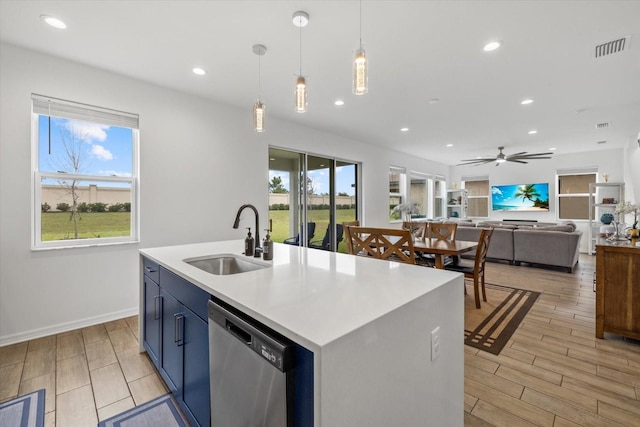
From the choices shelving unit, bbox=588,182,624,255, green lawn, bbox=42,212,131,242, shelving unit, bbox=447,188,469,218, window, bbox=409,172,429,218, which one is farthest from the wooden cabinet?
shelving unit, bbox=447,188,469,218

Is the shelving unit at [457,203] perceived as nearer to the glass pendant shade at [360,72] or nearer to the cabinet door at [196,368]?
the glass pendant shade at [360,72]

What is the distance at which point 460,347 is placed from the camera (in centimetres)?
138

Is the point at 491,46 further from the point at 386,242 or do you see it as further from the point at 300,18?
the point at 386,242

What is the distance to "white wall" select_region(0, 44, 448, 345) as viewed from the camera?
2.56 meters

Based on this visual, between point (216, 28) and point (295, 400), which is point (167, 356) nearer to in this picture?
point (295, 400)

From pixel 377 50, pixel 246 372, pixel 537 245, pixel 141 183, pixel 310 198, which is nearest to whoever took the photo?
pixel 246 372

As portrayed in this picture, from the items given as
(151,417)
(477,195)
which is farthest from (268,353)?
(477,195)

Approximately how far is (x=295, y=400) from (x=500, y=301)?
3572 mm

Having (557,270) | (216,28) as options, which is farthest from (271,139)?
(557,270)

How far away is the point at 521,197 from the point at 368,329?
9.71 m

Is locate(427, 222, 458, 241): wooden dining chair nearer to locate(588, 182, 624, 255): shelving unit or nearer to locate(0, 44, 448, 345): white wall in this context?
locate(0, 44, 448, 345): white wall

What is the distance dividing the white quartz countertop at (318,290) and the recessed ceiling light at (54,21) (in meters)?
2.03

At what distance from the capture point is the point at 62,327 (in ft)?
9.17

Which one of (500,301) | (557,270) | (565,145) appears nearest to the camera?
(500,301)
